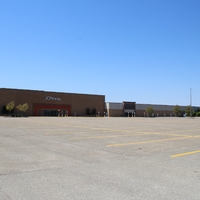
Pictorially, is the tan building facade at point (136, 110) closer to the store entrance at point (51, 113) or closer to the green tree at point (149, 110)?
the green tree at point (149, 110)

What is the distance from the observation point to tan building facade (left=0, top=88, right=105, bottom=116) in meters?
71.6

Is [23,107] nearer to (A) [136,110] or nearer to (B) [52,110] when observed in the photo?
(B) [52,110]

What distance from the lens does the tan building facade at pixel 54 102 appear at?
71562 mm
